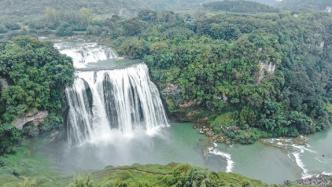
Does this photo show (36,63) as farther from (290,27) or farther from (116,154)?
(290,27)

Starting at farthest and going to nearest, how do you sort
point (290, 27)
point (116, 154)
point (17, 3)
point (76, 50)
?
point (17, 3) → point (290, 27) → point (76, 50) → point (116, 154)

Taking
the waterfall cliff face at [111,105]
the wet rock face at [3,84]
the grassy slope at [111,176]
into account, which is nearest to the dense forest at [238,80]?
the waterfall cliff face at [111,105]

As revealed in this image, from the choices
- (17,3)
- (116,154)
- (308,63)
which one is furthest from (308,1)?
(116,154)

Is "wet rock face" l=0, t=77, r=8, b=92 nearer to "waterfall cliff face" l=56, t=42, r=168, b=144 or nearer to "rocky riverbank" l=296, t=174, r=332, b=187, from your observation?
"waterfall cliff face" l=56, t=42, r=168, b=144

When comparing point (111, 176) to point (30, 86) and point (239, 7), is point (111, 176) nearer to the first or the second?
point (30, 86)

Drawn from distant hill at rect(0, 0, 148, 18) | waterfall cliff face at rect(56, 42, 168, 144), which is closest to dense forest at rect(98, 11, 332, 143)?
waterfall cliff face at rect(56, 42, 168, 144)

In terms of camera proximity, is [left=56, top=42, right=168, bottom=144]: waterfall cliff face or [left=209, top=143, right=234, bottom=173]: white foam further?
[left=56, top=42, right=168, bottom=144]: waterfall cliff face

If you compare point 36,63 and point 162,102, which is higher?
point 36,63
